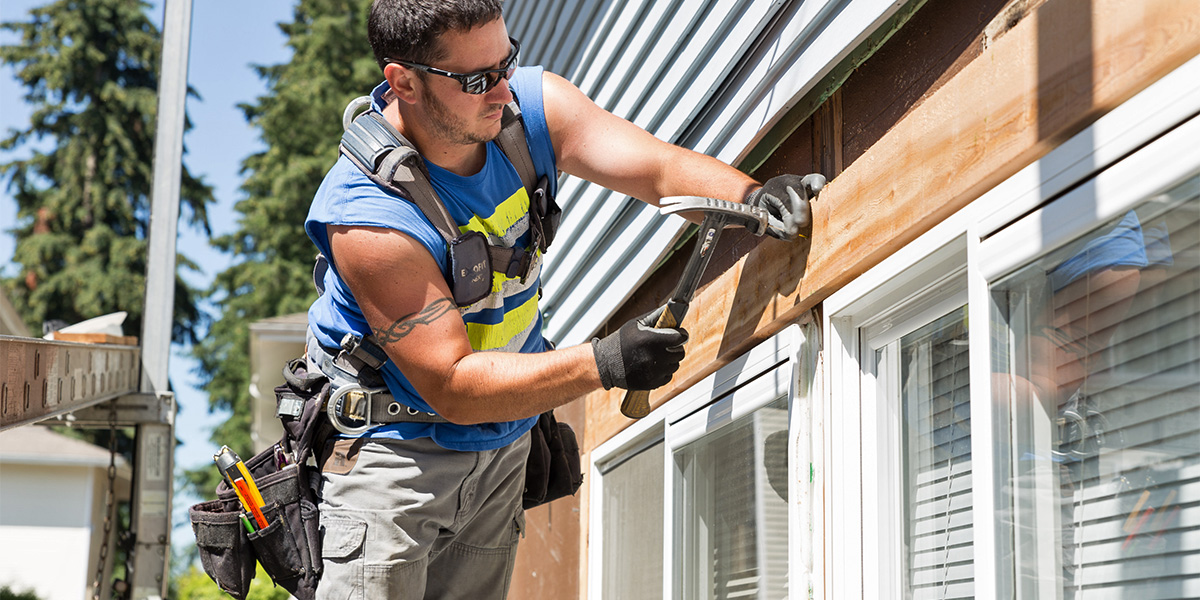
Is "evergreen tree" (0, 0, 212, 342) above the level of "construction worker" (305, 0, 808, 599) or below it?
above

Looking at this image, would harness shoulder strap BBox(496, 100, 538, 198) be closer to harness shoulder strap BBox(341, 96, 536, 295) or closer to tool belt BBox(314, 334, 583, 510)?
harness shoulder strap BBox(341, 96, 536, 295)

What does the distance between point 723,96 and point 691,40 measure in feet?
1.17

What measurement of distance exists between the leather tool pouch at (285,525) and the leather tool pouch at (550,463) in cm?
66

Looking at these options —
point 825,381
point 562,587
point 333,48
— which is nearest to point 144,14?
point 333,48

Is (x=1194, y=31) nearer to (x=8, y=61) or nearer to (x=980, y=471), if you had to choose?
(x=980, y=471)

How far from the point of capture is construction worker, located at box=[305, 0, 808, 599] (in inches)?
98.8

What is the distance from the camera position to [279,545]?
298cm

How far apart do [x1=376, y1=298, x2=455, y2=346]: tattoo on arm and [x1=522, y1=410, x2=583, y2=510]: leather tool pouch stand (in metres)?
0.83

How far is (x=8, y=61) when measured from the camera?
26.5 m

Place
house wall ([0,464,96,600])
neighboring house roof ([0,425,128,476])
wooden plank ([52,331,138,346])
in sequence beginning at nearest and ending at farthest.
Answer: wooden plank ([52,331,138,346]), neighboring house roof ([0,425,128,476]), house wall ([0,464,96,600])

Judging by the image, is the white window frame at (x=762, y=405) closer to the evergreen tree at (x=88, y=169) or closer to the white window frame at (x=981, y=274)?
the white window frame at (x=981, y=274)

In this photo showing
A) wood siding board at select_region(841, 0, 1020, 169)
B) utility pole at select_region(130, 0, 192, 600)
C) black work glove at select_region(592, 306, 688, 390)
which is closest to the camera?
wood siding board at select_region(841, 0, 1020, 169)

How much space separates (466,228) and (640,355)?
0.72 meters

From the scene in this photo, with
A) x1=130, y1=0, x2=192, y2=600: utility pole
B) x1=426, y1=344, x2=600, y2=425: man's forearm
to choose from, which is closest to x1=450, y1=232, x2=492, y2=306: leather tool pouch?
x1=426, y1=344, x2=600, y2=425: man's forearm
